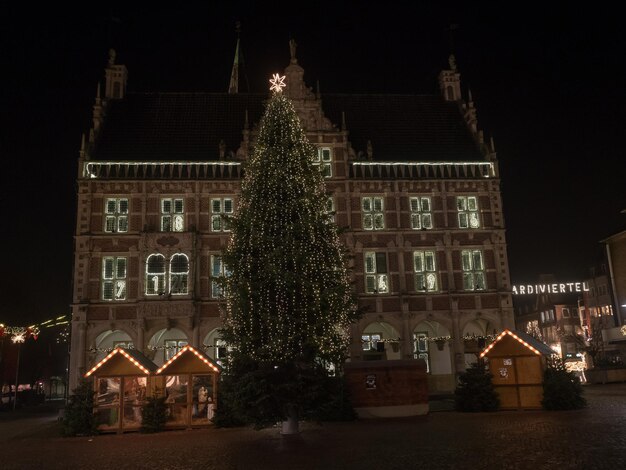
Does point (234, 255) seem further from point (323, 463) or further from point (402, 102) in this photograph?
point (402, 102)

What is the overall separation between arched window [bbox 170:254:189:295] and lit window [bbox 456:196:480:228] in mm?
16898

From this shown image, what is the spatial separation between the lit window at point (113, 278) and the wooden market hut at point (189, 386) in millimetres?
12282

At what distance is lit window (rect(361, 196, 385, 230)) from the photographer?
36.4 m

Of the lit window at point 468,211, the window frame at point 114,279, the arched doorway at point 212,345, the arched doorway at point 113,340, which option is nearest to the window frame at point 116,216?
the window frame at point 114,279

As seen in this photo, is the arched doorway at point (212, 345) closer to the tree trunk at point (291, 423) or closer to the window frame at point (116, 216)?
the window frame at point (116, 216)

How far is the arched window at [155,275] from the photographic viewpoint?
34062 millimetres

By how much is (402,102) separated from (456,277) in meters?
13.8

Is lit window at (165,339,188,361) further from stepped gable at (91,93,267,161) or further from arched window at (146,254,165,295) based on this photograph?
stepped gable at (91,93,267,161)

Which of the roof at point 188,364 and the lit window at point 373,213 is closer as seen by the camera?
the roof at point 188,364

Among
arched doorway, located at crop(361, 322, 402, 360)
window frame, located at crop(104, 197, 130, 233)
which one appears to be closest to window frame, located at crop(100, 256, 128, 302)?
window frame, located at crop(104, 197, 130, 233)

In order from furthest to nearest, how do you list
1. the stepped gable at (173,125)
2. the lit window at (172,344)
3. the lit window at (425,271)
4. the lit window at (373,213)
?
the stepped gable at (173,125)
the lit window at (373,213)
the lit window at (425,271)
the lit window at (172,344)

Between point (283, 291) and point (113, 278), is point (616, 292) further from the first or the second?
point (283, 291)

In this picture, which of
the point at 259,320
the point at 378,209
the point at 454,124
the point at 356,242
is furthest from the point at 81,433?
the point at 454,124

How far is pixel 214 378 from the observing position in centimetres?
2303
